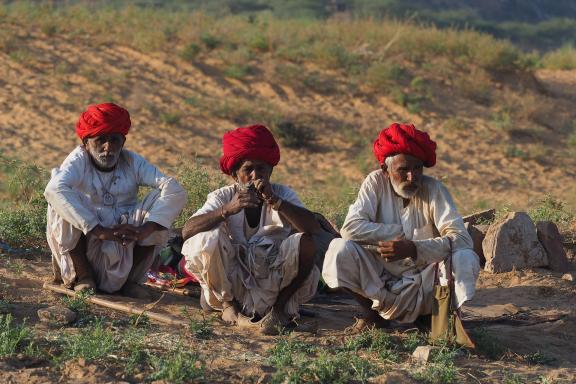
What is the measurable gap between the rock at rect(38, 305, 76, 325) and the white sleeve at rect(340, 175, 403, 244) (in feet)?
5.37

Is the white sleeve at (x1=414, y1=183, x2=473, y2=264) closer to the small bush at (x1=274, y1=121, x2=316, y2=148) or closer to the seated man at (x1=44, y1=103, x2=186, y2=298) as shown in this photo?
the seated man at (x1=44, y1=103, x2=186, y2=298)

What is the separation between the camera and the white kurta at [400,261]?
5.60 metres

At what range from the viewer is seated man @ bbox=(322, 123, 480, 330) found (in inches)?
220

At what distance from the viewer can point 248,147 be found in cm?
597

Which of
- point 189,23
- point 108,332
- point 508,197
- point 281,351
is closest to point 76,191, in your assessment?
point 108,332

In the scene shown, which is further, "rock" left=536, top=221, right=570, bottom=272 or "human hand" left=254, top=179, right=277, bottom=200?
"rock" left=536, top=221, right=570, bottom=272

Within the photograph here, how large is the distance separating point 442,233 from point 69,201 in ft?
7.56

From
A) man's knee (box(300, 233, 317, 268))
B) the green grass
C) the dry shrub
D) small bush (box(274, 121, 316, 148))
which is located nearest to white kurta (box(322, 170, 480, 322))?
man's knee (box(300, 233, 317, 268))

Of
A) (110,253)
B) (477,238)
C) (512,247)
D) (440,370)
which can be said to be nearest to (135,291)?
(110,253)

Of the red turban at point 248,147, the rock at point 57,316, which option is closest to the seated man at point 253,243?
the red turban at point 248,147

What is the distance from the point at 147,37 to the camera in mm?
17812

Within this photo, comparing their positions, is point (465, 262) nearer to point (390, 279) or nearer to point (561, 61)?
point (390, 279)

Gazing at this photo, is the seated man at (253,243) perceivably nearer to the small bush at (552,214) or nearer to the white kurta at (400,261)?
the white kurta at (400,261)

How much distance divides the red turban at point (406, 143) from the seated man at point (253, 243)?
62 centimetres
